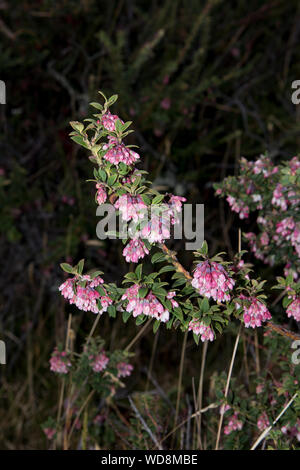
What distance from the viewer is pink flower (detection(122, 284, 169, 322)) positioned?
112 centimetres

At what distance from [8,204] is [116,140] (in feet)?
5.83

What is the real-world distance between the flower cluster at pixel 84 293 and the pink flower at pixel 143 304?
6 cm

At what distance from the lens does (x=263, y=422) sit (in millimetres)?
1521

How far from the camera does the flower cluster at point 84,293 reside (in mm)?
1136

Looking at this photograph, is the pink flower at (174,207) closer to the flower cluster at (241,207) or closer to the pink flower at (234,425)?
the flower cluster at (241,207)

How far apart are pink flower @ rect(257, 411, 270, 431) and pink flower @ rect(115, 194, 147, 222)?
79cm

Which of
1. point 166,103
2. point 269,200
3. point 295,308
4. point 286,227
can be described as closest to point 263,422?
point 295,308

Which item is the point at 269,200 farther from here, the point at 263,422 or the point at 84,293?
the point at 84,293

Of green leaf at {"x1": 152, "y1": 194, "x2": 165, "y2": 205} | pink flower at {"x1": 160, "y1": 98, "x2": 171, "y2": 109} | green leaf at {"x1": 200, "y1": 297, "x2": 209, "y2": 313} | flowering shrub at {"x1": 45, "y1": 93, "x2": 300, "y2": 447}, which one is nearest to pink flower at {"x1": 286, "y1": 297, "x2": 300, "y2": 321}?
flowering shrub at {"x1": 45, "y1": 93, "x2": 300, "y2": 447}

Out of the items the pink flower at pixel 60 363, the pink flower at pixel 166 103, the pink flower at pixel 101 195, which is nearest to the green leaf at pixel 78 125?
the pink flower at pixel 101 195

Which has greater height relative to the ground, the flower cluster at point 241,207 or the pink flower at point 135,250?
the flower cluster at point 241,207

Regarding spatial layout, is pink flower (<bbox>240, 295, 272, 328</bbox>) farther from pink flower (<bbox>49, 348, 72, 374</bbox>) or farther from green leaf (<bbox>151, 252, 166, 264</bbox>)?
pink flower (<bbox>49, 348, 72, 374</bbox>)

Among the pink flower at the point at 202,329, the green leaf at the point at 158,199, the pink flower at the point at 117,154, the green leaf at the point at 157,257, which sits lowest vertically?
the pink flower at the point at 202,329

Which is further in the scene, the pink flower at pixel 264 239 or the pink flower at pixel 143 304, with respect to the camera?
the pink flower at pixel 264 239
